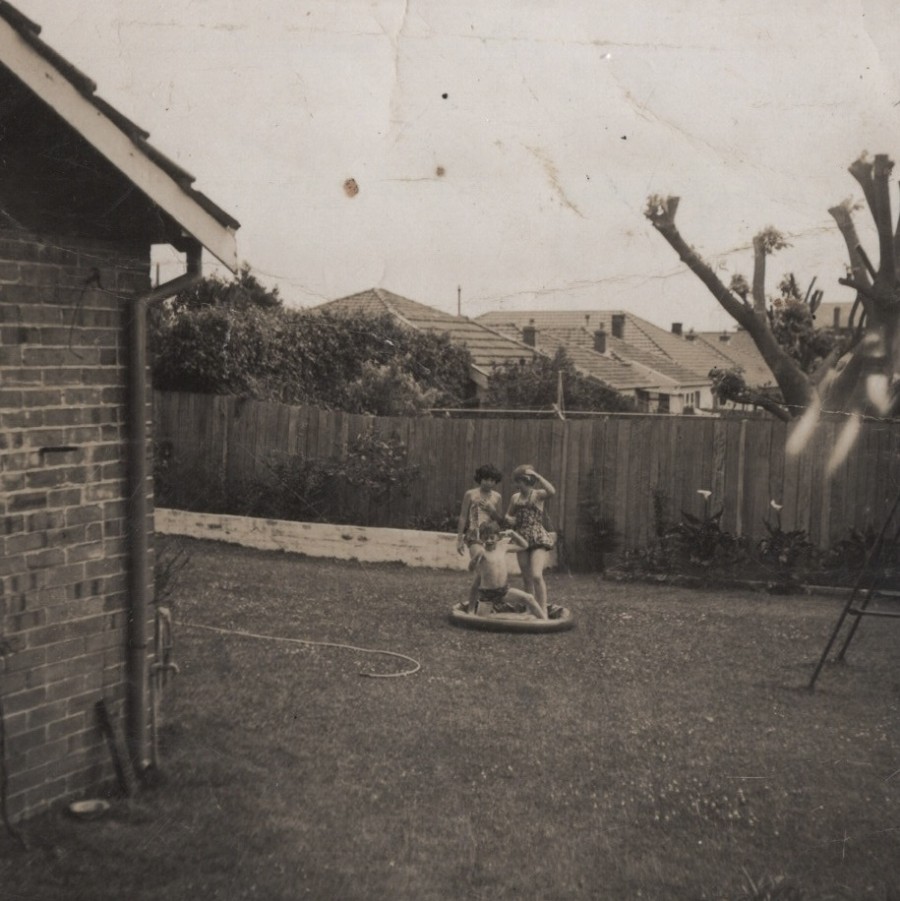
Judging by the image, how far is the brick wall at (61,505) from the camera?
530cm

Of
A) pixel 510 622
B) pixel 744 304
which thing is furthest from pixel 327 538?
pixel 744 304

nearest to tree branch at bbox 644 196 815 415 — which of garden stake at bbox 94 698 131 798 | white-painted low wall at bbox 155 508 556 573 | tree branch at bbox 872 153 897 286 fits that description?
tree branch at bbox 872 153 897 286

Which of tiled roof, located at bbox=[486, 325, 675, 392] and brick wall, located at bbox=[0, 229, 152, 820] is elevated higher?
tiled roof, located at bbox=[486, 325, 675, 392]

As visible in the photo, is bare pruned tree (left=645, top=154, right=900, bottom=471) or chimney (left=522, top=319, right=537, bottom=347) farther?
chimney (left=522, top=319, right=537, bottom=347)

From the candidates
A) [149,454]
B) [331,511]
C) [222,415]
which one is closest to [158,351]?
[222,415]

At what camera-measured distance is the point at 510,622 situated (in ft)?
34.4

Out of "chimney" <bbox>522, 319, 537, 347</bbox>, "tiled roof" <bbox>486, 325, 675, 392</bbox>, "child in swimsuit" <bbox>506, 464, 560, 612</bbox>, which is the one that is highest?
"chimney" <bbox>522, 319, 537, 347</bbox>

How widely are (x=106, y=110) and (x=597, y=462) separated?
35.3 feet

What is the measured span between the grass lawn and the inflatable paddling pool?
133mm

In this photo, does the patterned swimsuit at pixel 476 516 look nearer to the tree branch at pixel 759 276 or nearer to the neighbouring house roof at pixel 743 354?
the tree branch at pixel 759 276

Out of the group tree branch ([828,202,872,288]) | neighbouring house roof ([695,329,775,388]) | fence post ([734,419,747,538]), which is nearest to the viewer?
tree branch ([828,202,872,288])

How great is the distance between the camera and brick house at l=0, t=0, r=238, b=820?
5.22 metres

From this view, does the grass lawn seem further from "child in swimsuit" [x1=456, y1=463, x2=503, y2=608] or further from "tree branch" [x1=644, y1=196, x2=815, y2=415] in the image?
"tree branch" [x1=644, y1=196, x2=815, y2=415]

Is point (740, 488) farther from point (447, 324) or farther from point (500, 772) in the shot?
point (447, 324)
